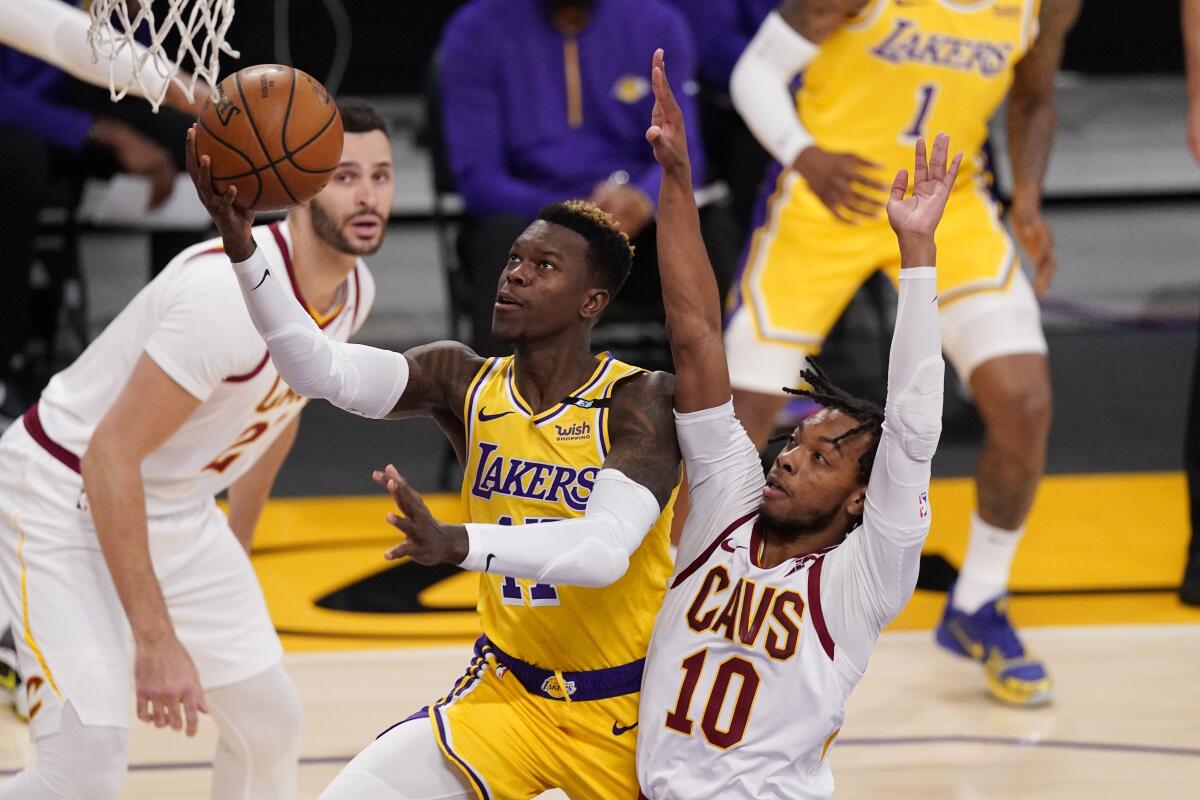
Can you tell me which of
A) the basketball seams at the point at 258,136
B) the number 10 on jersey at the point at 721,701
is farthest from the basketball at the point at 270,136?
the number 10 on jersey at the point at 721,701

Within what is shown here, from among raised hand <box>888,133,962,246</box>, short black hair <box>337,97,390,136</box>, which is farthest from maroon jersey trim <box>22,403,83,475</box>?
raised hand <box>888,133,962,246</box>

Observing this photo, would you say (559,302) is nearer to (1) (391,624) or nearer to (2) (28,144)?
(1) (391,624)

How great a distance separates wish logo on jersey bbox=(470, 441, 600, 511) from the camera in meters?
3.40

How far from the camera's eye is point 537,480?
342cm

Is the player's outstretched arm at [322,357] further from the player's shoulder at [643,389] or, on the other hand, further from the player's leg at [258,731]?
the player's leg at [258,731]

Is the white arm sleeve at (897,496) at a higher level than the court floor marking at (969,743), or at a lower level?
higher

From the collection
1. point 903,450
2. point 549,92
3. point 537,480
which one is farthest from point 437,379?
point 549,92

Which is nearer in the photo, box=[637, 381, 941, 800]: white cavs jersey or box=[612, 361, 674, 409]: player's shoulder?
box=[637, 381, 941, 800]: white cavs jersey

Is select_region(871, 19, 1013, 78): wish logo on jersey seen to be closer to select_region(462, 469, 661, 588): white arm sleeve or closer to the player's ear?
the player's ear

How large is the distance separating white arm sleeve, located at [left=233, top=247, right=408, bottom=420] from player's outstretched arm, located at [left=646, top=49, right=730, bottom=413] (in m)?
0.56

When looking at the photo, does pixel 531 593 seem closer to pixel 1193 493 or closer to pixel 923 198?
pixel 923 198

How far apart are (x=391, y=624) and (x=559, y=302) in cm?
274

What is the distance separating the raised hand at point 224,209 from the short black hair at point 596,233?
67 centimetres

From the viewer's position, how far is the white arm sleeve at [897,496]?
10.5ft
